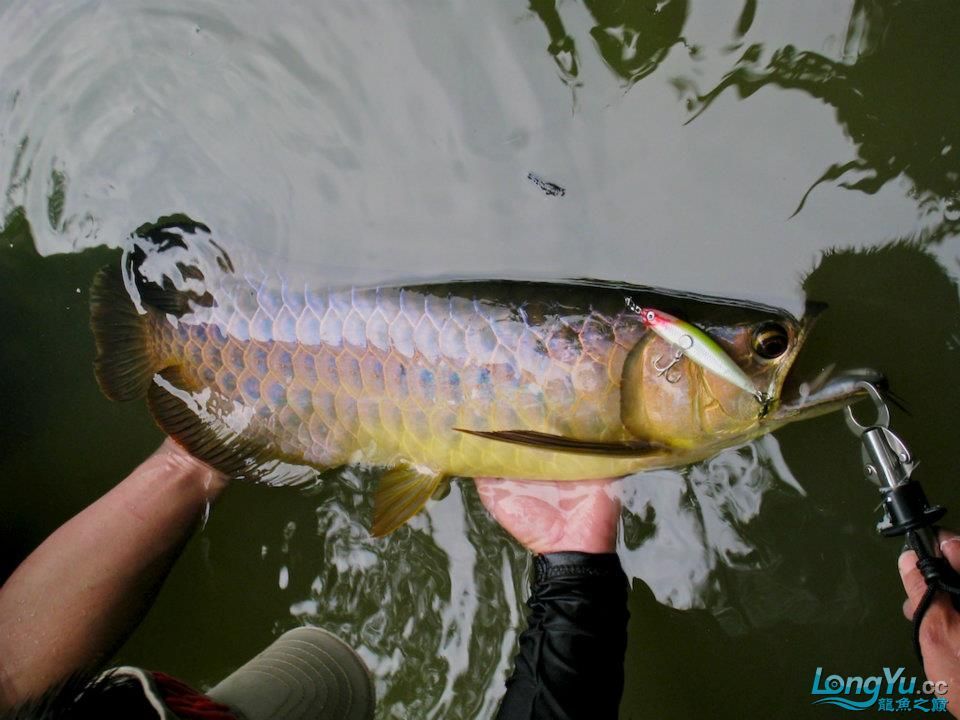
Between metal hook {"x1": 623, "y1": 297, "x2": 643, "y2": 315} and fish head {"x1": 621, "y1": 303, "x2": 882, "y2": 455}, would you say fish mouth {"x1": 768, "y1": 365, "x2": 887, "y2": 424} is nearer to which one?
fish head {"x1": 621, "y1": 303, "x2": 882, "y2": 455}

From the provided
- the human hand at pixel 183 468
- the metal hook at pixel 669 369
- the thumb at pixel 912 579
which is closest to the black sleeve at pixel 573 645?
the metal hook at pixel 669 369

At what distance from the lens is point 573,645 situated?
1953 mm

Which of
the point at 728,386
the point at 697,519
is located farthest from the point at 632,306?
the point at 697,519

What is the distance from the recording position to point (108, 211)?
252 centimetres

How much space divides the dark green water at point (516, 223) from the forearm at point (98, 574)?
19 cm

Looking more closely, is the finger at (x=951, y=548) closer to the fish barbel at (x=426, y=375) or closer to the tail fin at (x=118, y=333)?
the fish barbel at (x=426, y=375)

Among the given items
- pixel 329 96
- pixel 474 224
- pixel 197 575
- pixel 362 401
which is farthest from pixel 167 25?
pixel 197 575

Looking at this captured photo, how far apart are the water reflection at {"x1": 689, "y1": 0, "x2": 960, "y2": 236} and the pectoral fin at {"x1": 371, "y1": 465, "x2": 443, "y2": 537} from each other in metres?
1.49

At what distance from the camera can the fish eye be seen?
1.86 meters

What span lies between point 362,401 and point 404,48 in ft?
4.05

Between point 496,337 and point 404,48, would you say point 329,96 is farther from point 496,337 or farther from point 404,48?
point 496,337

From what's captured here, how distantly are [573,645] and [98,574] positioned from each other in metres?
1.59

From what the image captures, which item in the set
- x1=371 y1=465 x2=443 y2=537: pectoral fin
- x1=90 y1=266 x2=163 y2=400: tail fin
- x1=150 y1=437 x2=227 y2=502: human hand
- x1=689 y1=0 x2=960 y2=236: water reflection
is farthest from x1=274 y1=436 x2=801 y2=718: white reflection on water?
x1=689 y1=0 x2=960 y2=236: water reflection

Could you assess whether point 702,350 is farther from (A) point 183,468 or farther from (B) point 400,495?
(A) point 183,468
